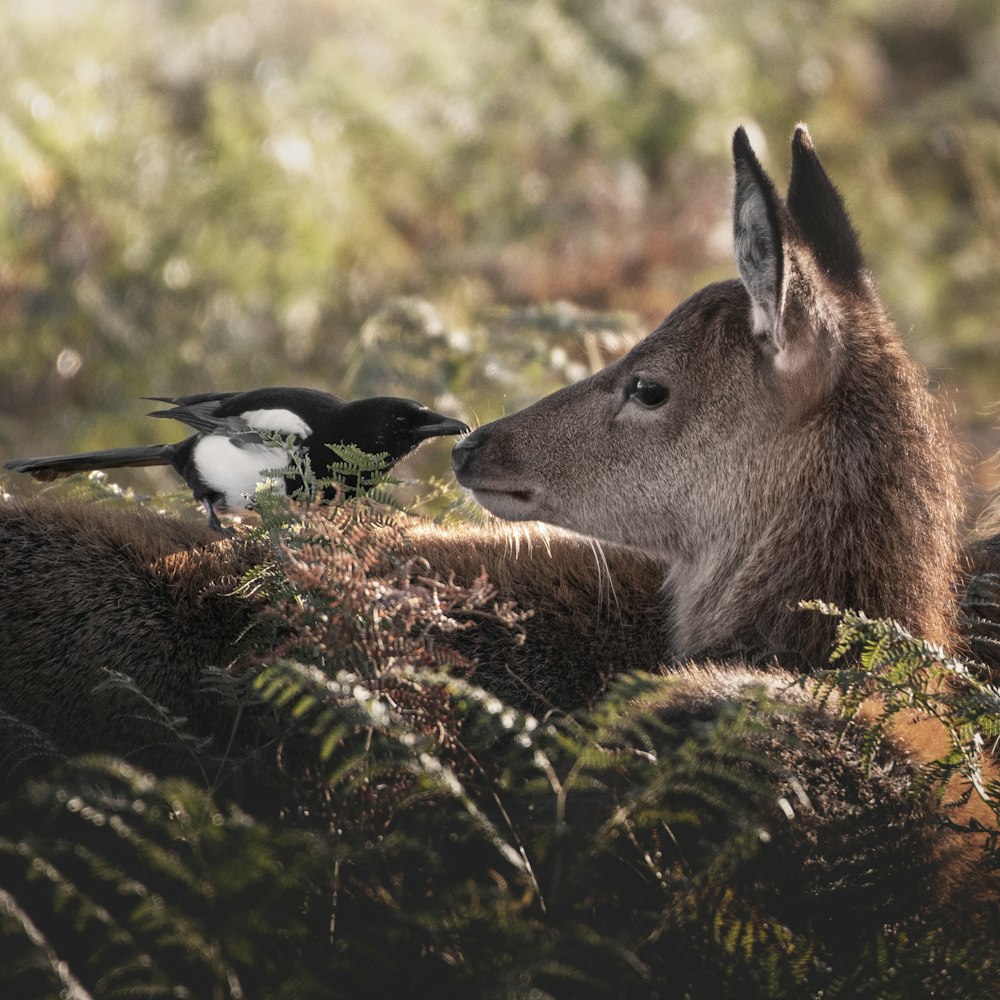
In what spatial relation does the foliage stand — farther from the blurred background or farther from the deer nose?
the blurred background

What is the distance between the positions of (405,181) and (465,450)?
841 cm

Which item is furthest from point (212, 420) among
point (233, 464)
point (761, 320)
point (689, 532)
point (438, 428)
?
point (761, 320)

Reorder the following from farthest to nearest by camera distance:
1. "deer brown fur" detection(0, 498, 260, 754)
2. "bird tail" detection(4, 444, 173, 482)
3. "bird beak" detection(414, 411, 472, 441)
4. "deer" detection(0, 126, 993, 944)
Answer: "bird tail" detection(4, 444, 173, 482), "bird beak" detection(414, 411, 472, 441), "deer" detection(0, 126, 993, 944), "deer brown fur" detection(0, 498, 260, 754)

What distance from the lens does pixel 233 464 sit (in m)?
3.65

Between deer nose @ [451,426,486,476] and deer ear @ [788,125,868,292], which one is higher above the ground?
deer ear @ [788,125,868,292]

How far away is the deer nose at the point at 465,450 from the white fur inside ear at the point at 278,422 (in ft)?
1.35

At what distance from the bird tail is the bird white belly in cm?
20

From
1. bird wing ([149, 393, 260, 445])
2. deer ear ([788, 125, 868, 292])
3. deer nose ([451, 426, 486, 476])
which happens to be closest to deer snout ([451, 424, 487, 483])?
deer nose ([451, 426, 486, 476])

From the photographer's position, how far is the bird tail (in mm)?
3820

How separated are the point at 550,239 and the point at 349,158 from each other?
1878 mm

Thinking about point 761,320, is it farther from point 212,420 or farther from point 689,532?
point 212,420

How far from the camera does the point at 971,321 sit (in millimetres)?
10312

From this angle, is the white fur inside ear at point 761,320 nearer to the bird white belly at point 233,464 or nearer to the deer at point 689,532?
the deer at point 689,532

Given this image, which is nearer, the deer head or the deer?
the deer
